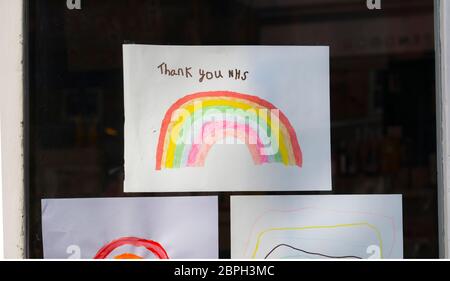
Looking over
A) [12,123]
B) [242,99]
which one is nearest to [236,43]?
[242,99]

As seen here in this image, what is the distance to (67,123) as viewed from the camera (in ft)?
7.38

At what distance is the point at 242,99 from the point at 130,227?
0.53 m

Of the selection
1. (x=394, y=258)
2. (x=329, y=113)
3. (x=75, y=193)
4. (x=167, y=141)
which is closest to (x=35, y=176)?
(x=75, y=193)

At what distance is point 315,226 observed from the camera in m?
2.27

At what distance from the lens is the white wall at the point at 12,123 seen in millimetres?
2236

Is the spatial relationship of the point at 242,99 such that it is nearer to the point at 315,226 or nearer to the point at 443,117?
the point at 315,226

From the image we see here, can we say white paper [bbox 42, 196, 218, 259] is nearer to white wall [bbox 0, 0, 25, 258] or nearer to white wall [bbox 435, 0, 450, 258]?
white wall [bbox 0, 0, 25, 258]

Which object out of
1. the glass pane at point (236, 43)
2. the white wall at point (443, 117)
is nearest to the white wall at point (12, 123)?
the glass pane at point (236, 43)

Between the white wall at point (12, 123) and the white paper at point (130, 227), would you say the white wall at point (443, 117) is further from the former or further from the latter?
the white wall at point (12, 123)

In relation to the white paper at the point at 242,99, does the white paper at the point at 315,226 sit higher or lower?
lower

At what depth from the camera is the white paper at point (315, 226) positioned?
227cm

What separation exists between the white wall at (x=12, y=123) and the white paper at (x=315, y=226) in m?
0.67
